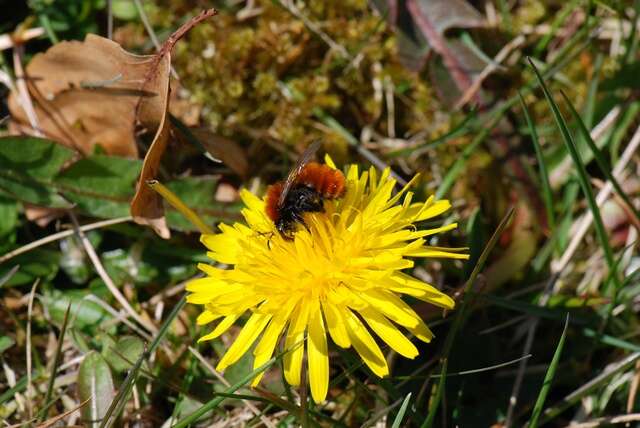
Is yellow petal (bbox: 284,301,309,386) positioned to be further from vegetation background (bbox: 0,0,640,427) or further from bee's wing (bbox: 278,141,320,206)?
bee's wing (bbox: 278,141,320,206)

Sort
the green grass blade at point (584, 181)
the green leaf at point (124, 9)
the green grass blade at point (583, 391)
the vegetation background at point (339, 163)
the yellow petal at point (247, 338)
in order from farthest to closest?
the green leaf at point (124, 9), the vegetation background at point (339, 163), the green grass blade at point (583, 391), the green grass blade at point (584, 181), the yellow petal at point (247, 338)

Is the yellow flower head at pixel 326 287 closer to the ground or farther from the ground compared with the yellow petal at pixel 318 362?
farther from the ground

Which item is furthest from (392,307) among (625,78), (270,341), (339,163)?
(625,78)

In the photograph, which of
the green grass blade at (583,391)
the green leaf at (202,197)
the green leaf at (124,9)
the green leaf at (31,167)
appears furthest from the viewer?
the green leaf at (124,9)

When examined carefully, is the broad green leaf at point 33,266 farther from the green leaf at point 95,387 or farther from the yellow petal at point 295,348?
the yellow petal at point 295,348

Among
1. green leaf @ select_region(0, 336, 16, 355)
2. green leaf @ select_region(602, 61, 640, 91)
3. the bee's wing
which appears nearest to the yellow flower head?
the bee's wing

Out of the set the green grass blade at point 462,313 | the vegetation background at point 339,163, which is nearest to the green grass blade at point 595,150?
the vegetation background at point 339,163
